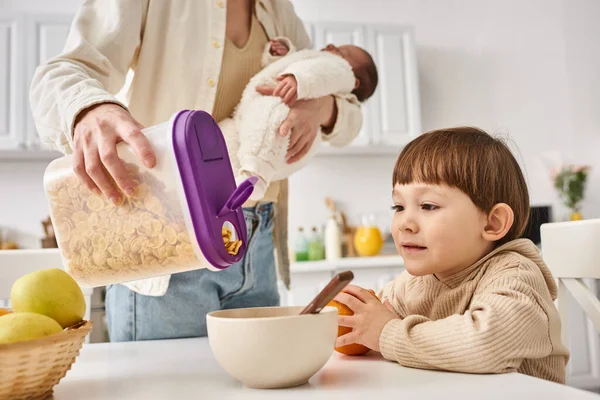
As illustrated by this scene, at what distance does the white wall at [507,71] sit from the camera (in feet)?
12.6

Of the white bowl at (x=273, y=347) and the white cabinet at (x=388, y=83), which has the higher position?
the white cabinet at (x=388, y=83)

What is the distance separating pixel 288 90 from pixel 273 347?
73cm

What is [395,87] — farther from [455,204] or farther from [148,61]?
[455,204]

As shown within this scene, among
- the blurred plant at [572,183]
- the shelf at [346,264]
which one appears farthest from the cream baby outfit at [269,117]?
the blurred plant at [572,183]

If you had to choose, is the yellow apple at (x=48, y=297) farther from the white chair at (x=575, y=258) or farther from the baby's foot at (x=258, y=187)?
the white chair at (x=575, y=258)

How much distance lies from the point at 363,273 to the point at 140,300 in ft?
6.97

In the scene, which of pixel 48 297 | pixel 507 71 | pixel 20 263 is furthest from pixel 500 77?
pixel 48 297

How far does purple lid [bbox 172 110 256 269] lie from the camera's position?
586 mm

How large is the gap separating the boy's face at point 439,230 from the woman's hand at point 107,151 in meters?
0.41

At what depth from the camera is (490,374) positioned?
24.0 inches

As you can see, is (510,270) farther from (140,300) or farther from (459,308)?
→ (140,300)

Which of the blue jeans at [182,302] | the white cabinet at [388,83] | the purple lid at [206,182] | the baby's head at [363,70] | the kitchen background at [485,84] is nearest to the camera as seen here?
the purple lid at [206,182]

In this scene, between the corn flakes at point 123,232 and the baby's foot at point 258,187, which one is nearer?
the corn flakes at point 123,232

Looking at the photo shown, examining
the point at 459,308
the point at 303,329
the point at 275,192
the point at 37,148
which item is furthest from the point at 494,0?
the point at 303,329
